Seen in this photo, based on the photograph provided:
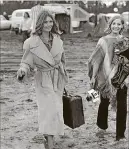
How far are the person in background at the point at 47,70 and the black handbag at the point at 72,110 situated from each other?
138 millimetres

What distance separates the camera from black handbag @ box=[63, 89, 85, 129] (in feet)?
17.3

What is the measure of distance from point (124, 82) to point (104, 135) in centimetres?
93

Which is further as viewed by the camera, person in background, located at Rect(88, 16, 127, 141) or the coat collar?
person in background, located at Rect(88, 16, 127, 141)

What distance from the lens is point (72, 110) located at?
5262 mm

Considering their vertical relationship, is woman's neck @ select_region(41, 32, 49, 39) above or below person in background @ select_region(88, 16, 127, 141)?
above

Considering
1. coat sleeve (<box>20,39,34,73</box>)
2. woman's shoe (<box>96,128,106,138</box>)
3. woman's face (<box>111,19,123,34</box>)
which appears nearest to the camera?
coat sleeve (<box>20,39,34,73</box>)

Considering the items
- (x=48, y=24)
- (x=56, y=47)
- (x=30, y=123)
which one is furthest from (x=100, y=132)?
(x=48, y=24)

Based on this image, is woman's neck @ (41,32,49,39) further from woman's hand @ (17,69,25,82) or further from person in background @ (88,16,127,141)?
person in background @ (88,16,127,141)

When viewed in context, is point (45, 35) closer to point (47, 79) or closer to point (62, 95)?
point (47, 79)

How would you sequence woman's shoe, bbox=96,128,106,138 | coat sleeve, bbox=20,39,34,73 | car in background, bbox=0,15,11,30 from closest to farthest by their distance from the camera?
coat sleeve, bbox=20,39,34,73, woman's shoe, bbox=96,128,106,138, car in background, bbox=0,15,11,30

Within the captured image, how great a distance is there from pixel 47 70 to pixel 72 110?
0.52 metres

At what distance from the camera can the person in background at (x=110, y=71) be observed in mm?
5742

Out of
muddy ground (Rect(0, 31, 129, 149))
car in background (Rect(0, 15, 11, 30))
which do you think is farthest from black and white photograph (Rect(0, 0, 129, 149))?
car in background (Rect(0, 15, 11, 30))

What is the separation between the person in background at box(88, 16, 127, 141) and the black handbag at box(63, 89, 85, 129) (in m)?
0.62
